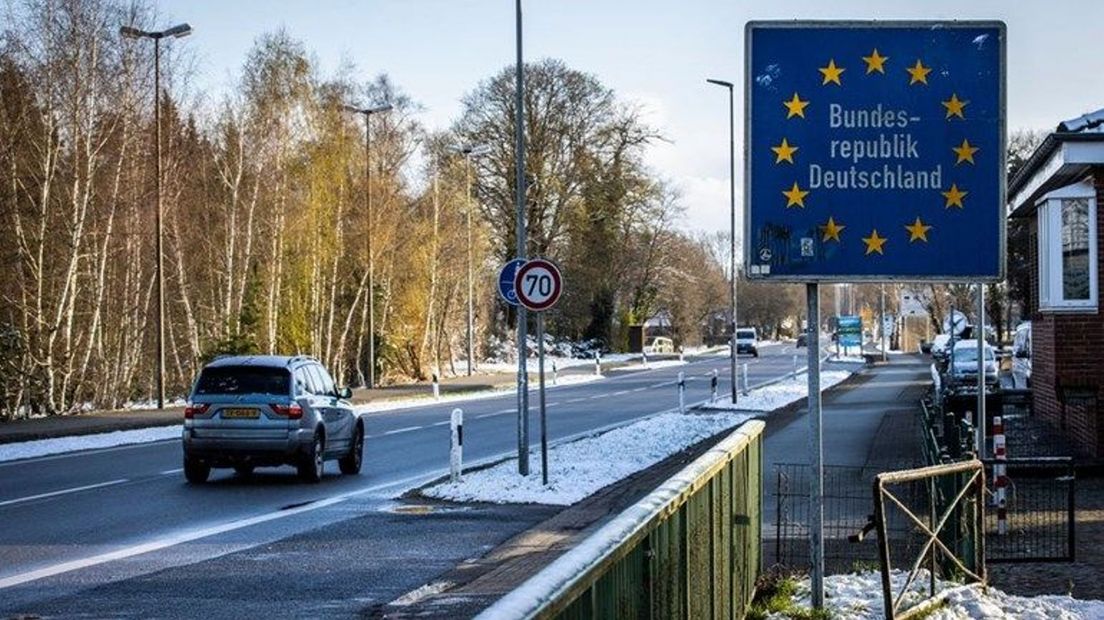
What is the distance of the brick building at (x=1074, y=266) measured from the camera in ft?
64.2

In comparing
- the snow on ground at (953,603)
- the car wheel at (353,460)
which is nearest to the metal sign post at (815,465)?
the snow on ground at (953,603)

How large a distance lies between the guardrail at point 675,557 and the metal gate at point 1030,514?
380 centimetres

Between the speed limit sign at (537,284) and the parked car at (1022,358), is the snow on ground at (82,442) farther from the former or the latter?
the parked car at (1022,358)

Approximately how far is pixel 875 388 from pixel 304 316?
19.6 metres

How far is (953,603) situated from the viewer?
31.5 feet

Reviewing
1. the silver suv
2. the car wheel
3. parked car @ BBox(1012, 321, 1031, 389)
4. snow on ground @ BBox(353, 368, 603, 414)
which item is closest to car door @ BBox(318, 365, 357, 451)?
the car wheel

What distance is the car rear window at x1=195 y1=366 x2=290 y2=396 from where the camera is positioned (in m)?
19.9

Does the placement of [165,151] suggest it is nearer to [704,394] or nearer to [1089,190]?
[704,394]

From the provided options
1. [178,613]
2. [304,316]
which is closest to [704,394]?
[304,316]

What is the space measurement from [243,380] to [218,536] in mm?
5650

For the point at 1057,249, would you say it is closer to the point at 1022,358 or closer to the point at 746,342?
the point at 1022,358

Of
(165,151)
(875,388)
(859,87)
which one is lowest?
(875,388)

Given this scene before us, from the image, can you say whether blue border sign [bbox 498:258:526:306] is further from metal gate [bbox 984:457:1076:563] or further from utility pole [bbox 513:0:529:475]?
metal gate [bbox 984:457:1076:563]

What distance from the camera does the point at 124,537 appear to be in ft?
47.2
